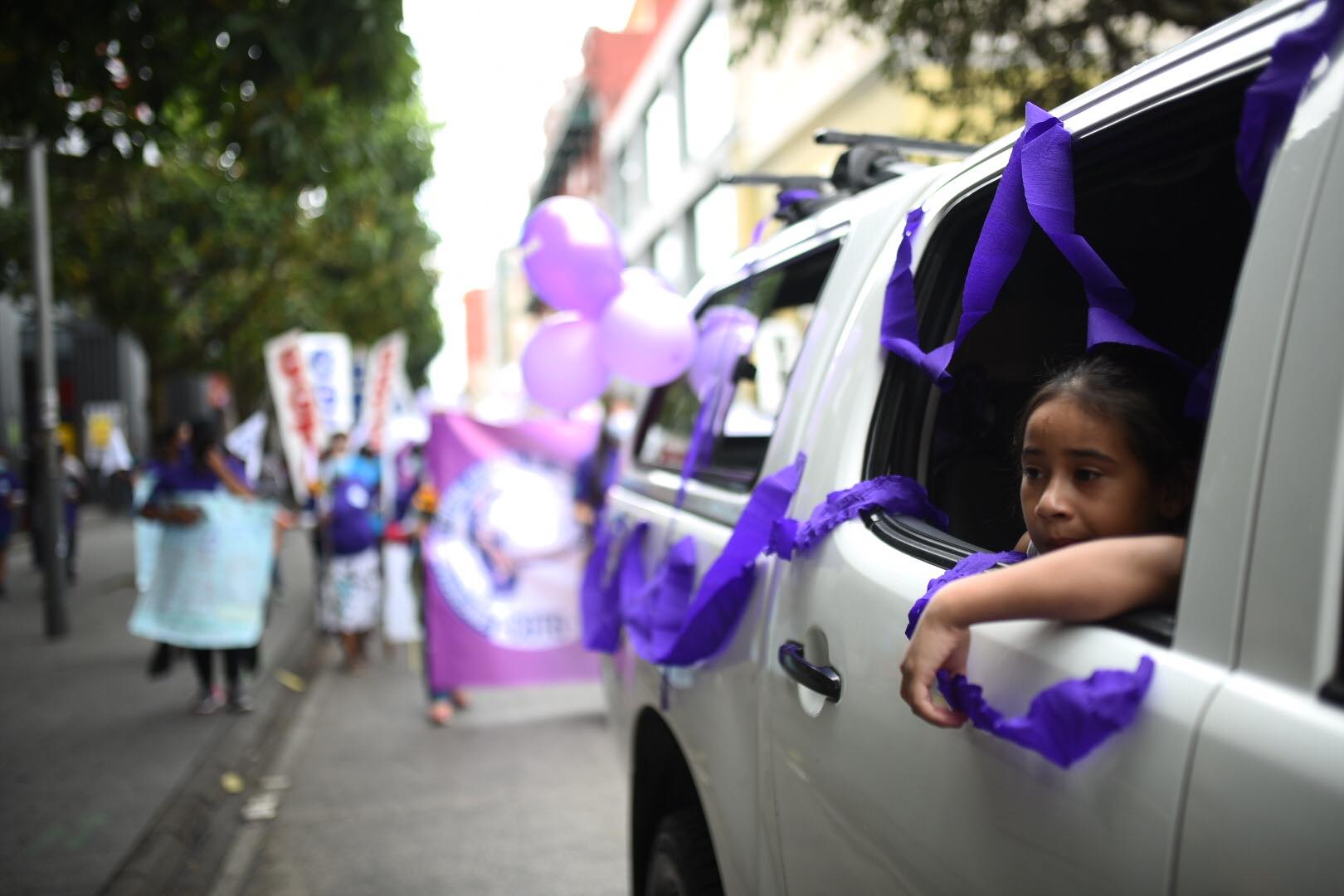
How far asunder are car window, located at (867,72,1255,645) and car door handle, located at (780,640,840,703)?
0.22m

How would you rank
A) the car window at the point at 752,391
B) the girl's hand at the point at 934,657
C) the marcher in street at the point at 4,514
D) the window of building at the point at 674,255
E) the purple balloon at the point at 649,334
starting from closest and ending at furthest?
the girl's hand at the point at 934,657, the car window at the point at 752,391, the purple balloon at the point at 649,334, the marcher in street at the point at 4,514, the window of building at the point at 674,255

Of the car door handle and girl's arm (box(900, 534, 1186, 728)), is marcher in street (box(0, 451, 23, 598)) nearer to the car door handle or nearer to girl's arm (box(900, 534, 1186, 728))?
the car door handle

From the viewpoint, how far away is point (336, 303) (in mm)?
21453

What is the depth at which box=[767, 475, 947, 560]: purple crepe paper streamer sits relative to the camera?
1.77 meters

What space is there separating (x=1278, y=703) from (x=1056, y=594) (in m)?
0.25

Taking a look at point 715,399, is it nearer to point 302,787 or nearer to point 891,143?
point 891,143

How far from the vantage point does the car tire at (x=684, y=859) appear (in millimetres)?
2281

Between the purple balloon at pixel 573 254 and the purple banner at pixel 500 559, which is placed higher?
the purple balloon at pixel 573 254

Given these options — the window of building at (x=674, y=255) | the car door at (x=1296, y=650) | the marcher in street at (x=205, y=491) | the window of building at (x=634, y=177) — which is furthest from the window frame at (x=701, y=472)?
the window of building at (x=634, y=177)

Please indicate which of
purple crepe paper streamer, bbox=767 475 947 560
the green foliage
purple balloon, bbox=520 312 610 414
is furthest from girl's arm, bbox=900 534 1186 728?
the green foliage

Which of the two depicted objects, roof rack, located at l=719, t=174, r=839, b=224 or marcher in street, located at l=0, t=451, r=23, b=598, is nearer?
roof rack, located at l=719, t=174, r=839, b=224

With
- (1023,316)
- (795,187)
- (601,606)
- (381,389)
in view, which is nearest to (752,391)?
(795,187)

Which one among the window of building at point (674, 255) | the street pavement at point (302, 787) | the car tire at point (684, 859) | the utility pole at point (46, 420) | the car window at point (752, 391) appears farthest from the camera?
the window of building at point (674, 255)

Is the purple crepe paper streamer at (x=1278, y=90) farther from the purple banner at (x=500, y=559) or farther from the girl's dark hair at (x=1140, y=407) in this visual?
the purple banner at (x=500, y=559)
